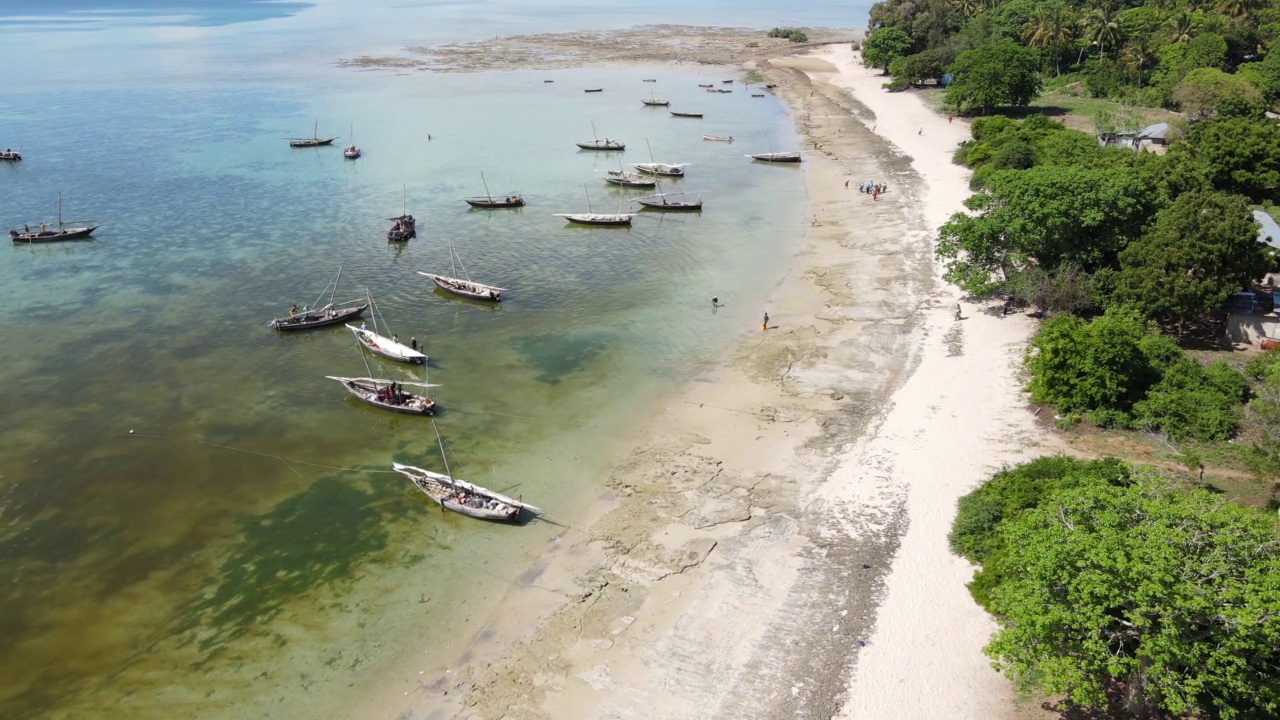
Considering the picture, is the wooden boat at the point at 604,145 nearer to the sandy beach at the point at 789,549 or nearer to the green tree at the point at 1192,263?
the sandy beach at the point at 789,549

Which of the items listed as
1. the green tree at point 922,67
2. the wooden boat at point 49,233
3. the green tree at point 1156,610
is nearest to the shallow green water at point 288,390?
the wooden boat at point 49,233

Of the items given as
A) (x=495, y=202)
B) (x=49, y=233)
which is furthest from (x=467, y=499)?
(x=49, y=233)

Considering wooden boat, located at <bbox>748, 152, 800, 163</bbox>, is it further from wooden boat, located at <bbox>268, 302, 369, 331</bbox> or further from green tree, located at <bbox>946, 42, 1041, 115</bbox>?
wooden boat, located at <bbox>268, 302, 369, 331</bbox>

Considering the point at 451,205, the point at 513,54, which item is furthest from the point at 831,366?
the point at 513,54

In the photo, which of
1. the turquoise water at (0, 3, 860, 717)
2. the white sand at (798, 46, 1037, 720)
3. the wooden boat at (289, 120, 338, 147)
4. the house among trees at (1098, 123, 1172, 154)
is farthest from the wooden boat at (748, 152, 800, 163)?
the wooden boat at (289, 120, 338, 147)

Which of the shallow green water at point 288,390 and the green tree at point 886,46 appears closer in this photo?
the shallow green water at point 288,390

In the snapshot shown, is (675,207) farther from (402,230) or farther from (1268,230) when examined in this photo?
(1268,230)
